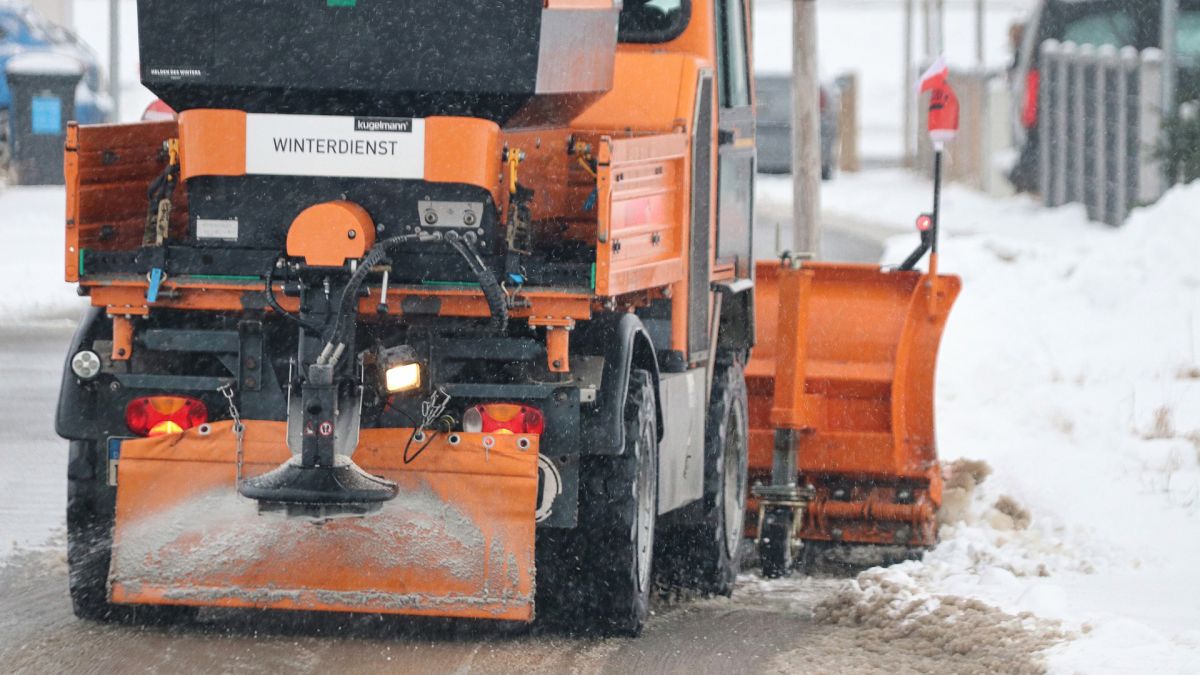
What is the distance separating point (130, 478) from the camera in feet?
22.3

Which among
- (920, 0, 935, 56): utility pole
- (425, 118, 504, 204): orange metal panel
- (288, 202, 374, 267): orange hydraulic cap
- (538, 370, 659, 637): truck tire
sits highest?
(920, 0, 935, 56): utility pole

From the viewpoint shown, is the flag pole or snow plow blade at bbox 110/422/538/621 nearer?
snow plow blade at bbox 110/422/538/621

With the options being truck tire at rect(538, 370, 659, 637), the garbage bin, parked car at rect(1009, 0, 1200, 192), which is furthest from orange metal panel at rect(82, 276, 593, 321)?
parked car at rect(1009, 0, 1200, 192)

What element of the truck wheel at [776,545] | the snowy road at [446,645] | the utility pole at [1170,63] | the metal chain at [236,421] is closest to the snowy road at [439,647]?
the snowy road at [446,645]

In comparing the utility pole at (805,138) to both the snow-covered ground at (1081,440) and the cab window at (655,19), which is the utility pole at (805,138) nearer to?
the snow-covered ground at (1081,440)

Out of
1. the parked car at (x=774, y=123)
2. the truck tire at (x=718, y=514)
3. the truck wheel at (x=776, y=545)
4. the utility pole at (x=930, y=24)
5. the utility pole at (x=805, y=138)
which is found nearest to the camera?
the truck tire at (x=718, y=514)

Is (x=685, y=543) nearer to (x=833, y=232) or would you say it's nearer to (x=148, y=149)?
(x=148, y=149)

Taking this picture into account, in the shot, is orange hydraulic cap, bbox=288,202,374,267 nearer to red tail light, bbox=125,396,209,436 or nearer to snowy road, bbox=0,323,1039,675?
red tail light, bbox=125,396,209,436

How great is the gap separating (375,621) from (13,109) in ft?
62.0

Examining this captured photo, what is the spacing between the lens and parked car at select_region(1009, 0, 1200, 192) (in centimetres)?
2869

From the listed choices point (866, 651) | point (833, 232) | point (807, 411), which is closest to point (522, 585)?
Answer: point (866, 651)

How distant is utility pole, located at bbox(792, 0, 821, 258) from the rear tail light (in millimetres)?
9869

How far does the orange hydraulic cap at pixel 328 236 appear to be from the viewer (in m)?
6.77

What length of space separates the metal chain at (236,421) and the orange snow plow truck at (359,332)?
1cm
